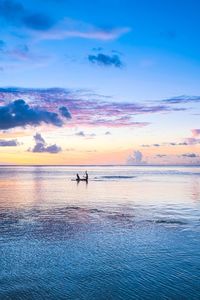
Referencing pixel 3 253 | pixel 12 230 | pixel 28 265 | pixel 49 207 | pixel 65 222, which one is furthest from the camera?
pixel 49 207

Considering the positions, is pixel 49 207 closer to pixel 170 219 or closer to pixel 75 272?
pixel 170 219

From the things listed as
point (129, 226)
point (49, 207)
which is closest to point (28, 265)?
point (129, 226)

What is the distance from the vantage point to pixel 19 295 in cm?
1773

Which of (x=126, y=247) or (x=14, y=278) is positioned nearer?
(x=14, y=278)

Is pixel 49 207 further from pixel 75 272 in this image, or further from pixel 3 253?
pixel 75 272

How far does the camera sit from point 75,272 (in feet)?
69.1

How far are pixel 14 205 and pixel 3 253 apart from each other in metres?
28.2

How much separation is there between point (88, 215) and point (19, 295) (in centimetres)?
2461

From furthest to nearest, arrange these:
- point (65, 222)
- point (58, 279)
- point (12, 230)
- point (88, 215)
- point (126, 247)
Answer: point (88, 215) < point (65, 222) < point (12, 230) < point (126, 247) < point (58, 279)

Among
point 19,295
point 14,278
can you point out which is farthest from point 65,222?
point 19,295

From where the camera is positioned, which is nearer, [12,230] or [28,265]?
[28,265]

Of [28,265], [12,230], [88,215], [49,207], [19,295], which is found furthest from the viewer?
[49,207]

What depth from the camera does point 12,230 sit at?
3272 cm

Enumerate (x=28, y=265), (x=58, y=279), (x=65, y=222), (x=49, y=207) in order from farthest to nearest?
1. (x=49, y=207)
2. (x=65, y=222)
3. (x=28, y=265)
4. (x=58, y=279)
